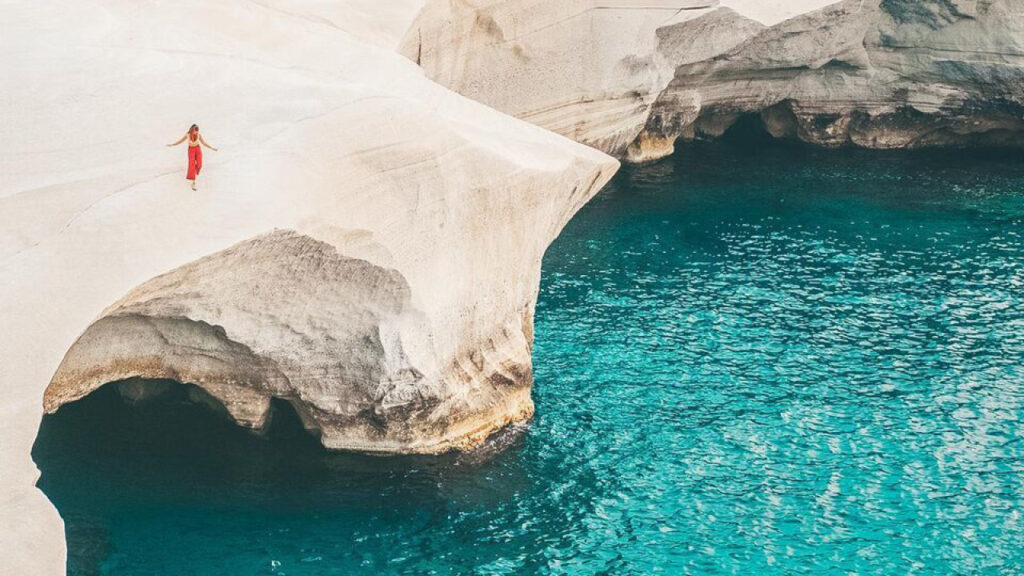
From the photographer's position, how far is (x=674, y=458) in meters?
27.3

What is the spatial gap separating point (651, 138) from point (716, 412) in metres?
24.1

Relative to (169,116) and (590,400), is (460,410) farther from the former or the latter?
(169,116)

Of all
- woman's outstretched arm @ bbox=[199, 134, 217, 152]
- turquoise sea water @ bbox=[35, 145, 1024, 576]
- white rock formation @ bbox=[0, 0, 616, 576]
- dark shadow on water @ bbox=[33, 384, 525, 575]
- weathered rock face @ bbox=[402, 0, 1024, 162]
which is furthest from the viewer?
weathered rock face @ bbox=[402, 0, 1024, 162]

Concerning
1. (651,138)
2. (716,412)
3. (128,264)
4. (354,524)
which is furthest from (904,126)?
(128,264)

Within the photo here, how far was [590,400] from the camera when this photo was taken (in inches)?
1176

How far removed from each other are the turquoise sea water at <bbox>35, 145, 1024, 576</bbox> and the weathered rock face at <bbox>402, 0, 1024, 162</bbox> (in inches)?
289

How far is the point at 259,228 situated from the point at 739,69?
102 ft

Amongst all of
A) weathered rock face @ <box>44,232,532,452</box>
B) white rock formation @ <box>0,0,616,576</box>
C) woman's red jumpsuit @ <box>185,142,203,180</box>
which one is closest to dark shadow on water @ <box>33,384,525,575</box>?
weathered rock face @ <box>44,232,532,452</box>

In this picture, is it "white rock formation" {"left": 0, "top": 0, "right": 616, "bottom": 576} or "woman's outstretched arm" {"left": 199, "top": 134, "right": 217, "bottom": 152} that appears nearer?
"white rock formation" {"left": 0, "top": 0, "right": 616, "bottom": 576}

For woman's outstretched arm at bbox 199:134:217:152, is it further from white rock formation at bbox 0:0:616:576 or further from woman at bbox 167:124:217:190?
white rock formation at bbox 0:0:616:576

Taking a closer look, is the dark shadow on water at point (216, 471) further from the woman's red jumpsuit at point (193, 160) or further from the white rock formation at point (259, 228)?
the woman's red jumpsuit at point (193, 160)

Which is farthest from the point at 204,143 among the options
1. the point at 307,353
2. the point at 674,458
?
the point at 674,458

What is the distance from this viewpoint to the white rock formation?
2112 centimetres

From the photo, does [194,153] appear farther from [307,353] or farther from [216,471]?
[216,471]
